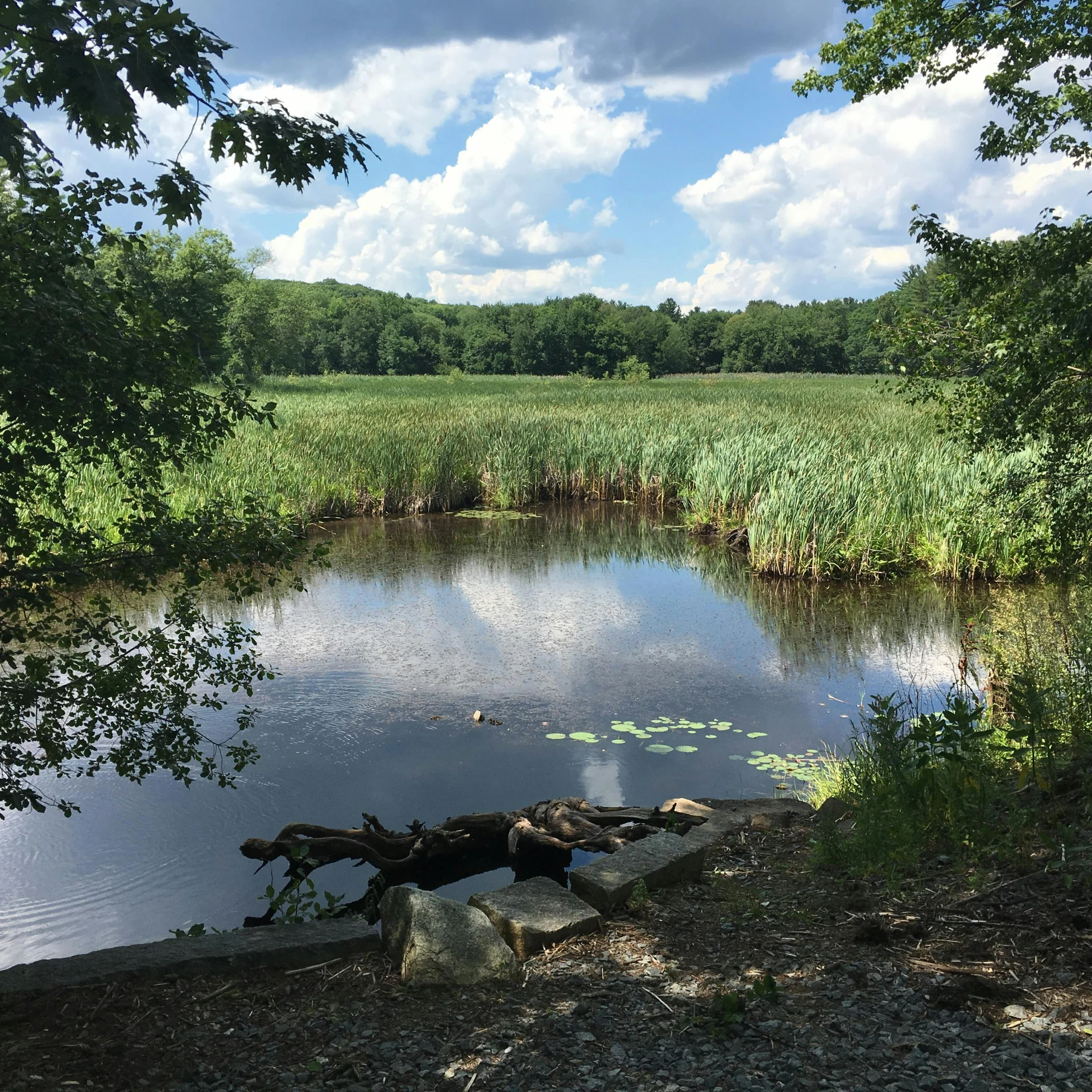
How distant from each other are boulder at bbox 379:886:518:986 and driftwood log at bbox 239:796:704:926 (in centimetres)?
116

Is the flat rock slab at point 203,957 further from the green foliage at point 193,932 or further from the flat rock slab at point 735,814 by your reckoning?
the flat rock slab at point 735,814

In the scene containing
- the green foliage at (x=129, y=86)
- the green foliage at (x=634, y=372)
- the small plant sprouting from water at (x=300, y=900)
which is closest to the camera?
the green foliage at (x=129, y=86)

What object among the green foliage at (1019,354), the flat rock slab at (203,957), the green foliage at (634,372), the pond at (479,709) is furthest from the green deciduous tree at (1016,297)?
the green foliage at (634,372)

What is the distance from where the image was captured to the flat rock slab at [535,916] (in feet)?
11.1

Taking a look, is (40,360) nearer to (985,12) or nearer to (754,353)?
(985,12)

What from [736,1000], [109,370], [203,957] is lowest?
[203,957]

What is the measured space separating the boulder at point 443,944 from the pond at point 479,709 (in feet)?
4.15

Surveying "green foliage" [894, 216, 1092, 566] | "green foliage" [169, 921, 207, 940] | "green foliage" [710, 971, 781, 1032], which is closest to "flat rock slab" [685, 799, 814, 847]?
"green foliage" [710, 971, 781, 1032]

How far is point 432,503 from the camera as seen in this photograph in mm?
16781

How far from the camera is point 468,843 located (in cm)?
478

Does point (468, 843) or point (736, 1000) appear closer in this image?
point (736, 1000)

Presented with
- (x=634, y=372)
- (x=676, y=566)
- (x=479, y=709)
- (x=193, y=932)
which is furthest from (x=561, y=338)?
(x=193, y=932)

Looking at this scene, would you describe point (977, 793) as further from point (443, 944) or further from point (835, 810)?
point (443, 944)

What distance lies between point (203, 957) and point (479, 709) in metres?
3.88
